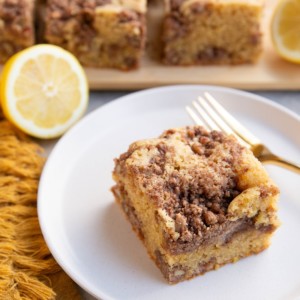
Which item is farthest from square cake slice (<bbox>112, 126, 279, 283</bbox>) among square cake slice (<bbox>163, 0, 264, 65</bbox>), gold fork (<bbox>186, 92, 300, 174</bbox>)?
square cake slice (<bbox>163, 0, 264, 65</bbox>)

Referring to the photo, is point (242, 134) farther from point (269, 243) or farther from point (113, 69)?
point (113, 69)

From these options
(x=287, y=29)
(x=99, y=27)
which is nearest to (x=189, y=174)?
(x=99, y=27)

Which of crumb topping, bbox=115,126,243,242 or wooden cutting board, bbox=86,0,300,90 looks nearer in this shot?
crumb topping, bbox=115,126,243,242

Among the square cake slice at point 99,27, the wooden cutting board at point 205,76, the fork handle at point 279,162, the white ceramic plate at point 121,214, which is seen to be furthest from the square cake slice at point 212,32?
the fork handle at point 279,162

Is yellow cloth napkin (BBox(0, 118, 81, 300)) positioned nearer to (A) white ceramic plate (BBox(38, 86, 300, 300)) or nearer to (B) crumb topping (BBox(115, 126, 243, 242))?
(A) white ceramic plate (BBox(38, 86, 300, 300))

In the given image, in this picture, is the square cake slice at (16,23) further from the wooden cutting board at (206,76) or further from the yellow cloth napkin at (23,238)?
the yellow cloth napkin at (23,238)

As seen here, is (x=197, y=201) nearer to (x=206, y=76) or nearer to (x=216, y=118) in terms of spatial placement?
(x=216, y=118)
